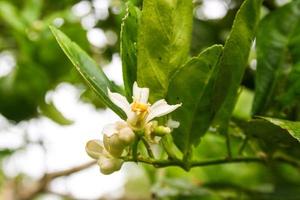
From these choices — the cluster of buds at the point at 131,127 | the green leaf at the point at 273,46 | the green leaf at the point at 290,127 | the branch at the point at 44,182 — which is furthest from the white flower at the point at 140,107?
the branch at the point at 44,182

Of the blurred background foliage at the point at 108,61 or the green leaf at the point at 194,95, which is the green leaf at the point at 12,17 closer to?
the blurred background foliage at the point at 108,61

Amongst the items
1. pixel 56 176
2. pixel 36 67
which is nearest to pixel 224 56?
pixel 36 67

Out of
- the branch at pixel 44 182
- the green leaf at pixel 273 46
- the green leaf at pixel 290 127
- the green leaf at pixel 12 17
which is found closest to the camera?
the green leaf at pixel 290 127

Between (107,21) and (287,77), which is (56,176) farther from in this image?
(287,77)

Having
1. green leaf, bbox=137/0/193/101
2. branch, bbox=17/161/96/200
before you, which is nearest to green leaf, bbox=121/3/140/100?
green leaf, bbox=137/0/193/101

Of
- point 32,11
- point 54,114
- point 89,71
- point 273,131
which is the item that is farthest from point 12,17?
point 273,131

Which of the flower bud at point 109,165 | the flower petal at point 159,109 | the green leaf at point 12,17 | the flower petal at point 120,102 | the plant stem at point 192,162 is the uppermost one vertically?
A: the green leaf at point 12,17
